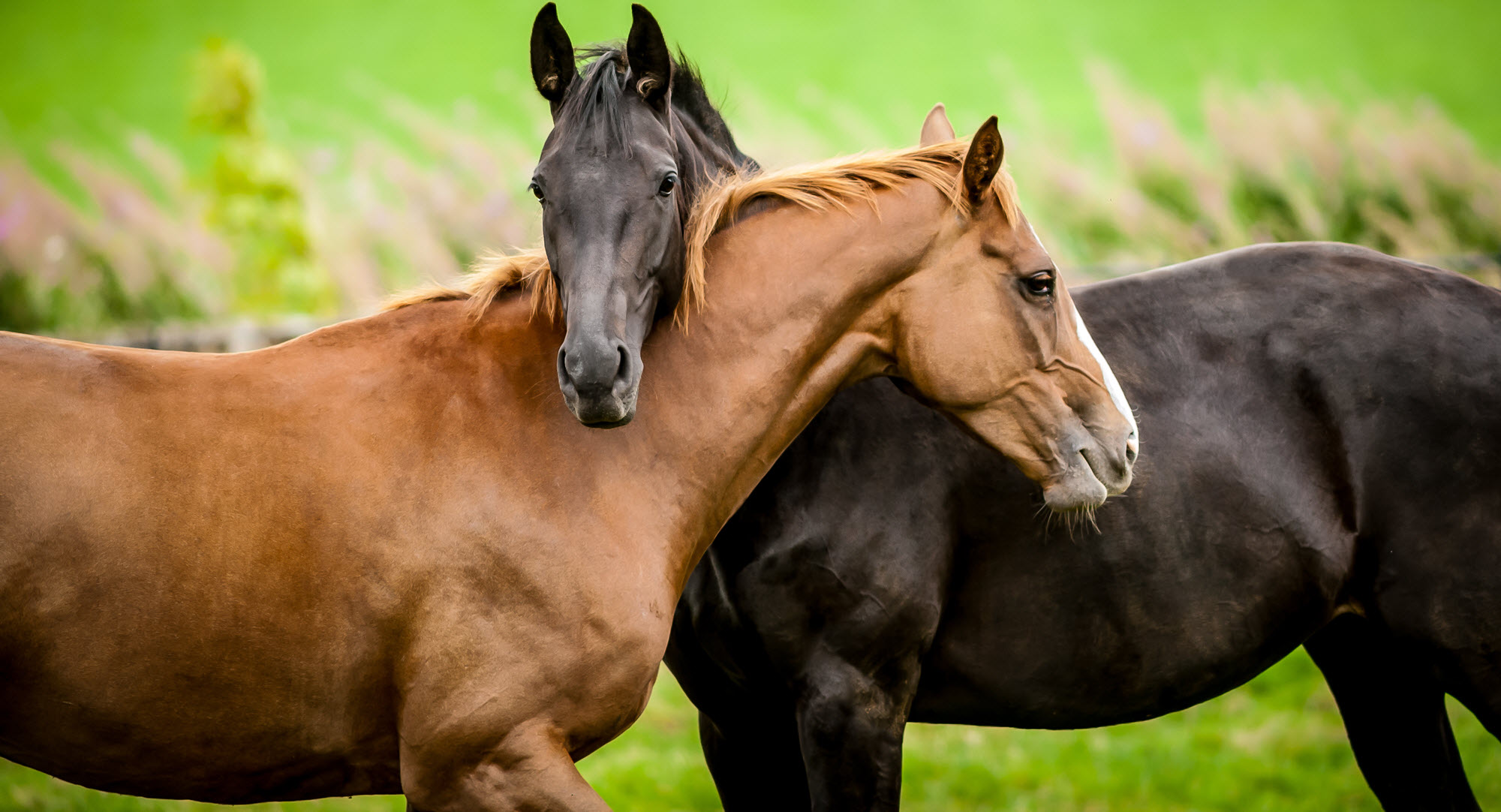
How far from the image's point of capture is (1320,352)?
3.02 metres

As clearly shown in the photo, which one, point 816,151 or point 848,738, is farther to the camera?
point 816,151

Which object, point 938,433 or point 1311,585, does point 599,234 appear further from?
point 1311,585

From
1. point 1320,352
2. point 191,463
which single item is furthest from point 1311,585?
point 191,463

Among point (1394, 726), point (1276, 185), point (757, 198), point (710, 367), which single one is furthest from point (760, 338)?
point (1276, 185)

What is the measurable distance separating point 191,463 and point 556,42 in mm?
1143

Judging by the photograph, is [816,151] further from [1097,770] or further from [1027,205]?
[1097,770]

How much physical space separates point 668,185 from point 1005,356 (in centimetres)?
82

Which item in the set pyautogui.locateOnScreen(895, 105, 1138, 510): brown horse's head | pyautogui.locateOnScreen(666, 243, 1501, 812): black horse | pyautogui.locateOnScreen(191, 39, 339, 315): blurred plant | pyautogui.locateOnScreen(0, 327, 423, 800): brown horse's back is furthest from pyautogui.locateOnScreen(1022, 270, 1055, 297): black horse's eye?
pyautogui.locateOnScreen(191, 39, 339, 315): blurred plant

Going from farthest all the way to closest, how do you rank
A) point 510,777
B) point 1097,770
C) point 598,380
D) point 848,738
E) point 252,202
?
point 252,202 < point 1097,770 < point 848,738 < point 510,777 < point 598,380

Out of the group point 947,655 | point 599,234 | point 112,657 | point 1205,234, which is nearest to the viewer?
point 112,657

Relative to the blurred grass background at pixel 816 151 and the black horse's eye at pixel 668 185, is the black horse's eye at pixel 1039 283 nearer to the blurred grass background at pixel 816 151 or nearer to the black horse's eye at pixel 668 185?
the black horse's eye at pixel 668 185

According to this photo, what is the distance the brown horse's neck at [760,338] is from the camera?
2.49 m

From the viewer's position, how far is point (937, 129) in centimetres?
301

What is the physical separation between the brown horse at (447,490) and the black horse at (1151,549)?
0.34 meters
